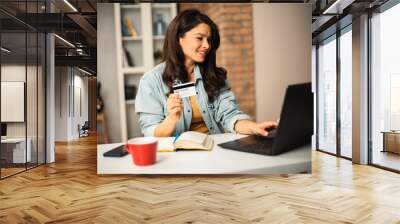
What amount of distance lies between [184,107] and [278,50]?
3.88 feet

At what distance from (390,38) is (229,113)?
9.68ft

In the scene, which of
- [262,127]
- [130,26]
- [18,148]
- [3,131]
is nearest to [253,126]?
[262,127]

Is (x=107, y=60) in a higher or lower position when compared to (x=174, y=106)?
higher

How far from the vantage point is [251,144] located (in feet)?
12.4

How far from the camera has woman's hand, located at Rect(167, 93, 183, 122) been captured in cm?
372

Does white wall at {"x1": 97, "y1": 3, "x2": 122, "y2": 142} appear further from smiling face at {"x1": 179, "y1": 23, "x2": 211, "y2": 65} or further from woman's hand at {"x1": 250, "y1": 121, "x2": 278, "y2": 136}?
woman's hand at {"x1": 250, "y1": 121, "x2": 278, "y2": 136}

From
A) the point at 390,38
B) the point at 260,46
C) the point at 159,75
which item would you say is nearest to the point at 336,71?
the point at 390,38

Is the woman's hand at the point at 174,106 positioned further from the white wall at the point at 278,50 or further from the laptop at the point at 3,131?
the laptop at the point at 3,131

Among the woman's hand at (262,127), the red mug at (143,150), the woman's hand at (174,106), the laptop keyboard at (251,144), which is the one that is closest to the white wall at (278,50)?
the woman's hand at (262,127)

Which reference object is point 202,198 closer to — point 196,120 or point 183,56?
point 196,120

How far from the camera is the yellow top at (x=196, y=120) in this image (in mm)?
3760

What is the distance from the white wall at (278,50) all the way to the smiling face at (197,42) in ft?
1.73

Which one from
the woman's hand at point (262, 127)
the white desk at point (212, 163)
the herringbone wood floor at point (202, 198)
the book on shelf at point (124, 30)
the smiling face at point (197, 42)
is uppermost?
the book on shelf at point (124, 30)

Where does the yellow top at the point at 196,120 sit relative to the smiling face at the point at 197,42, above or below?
below
